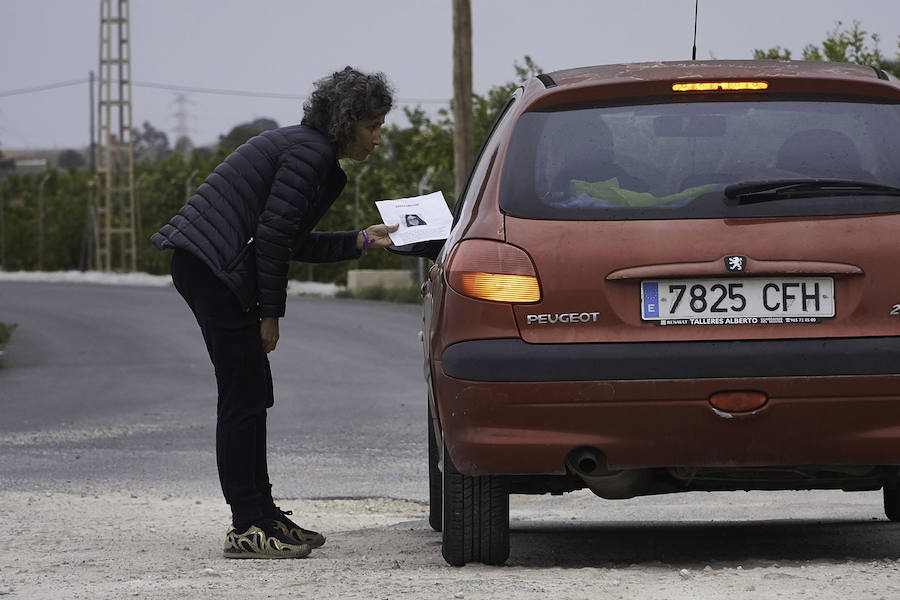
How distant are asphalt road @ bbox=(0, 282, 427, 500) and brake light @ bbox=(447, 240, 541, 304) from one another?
12.8ft

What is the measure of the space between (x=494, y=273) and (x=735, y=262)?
736mm

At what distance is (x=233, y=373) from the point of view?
5957mm

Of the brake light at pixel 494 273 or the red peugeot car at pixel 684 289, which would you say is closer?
the red peugeot car at pixel 684 289

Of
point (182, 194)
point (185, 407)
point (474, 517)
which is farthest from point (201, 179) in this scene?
point (474, 517)

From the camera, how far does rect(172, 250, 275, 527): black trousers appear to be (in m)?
5.88

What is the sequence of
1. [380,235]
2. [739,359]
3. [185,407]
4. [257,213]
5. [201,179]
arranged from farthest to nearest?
1. [201,179]
2. [185,407]
3. [380,235]
4. [257,213]
5. [739,359]

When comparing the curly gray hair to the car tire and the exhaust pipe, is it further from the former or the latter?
the car tire

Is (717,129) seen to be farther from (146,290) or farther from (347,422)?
(146,290)

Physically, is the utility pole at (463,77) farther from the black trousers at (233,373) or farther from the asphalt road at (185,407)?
the black trousers at (233,373)

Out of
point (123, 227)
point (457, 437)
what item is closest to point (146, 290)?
point (123, 227)

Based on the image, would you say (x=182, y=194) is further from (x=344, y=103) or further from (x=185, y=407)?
(x=344, y=103)

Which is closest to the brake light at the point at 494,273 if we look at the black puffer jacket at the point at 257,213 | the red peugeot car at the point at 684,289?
the red peugeot car at the point at 684,289

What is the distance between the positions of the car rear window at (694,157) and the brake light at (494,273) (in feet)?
0.48

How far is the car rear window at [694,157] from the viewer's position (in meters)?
4.78
